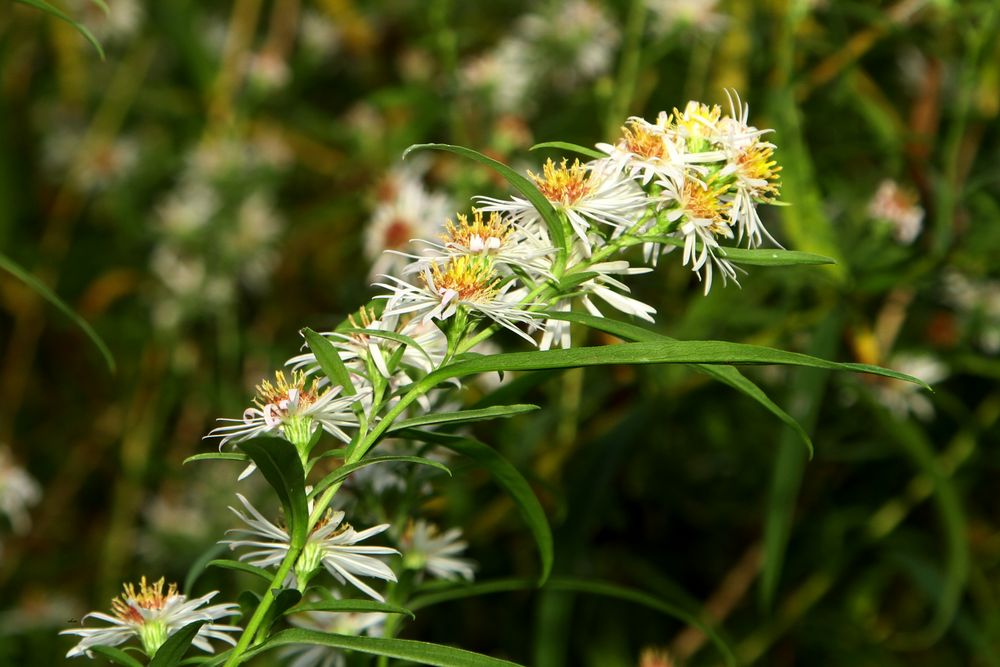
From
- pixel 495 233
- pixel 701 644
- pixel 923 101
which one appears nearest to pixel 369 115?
pixel 923 101

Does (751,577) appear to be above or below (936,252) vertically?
below

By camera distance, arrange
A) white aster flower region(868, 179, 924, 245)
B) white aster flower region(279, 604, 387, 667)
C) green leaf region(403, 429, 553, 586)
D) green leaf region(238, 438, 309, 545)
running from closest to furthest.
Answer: green leaf region(238, 438, 309, 545) → green leaf region(403, 429, 553, 586) → white aster flower region(279, 604, 387, 667) → white aster flower region(868, 179, 924, 245)

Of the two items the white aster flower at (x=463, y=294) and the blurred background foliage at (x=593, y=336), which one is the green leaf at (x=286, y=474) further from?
the blurred background foliage at (x=593, y=336)

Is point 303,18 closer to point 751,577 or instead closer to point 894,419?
point 751,577

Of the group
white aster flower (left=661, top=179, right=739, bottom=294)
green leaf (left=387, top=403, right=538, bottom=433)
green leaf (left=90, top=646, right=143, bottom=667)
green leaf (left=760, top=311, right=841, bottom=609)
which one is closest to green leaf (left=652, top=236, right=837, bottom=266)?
white aster flower (left=661, top=179, right=739, bottom=294)

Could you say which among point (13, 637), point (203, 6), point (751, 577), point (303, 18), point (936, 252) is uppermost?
point (203, 6)

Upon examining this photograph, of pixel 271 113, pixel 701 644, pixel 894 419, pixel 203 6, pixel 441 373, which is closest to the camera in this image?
pixel 441 373

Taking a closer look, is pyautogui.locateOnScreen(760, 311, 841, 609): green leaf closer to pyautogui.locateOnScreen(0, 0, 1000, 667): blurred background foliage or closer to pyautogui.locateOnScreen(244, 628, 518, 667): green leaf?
pyautogui.locateOnScreen(0, 0, 1000, 667): blurred background foliage
